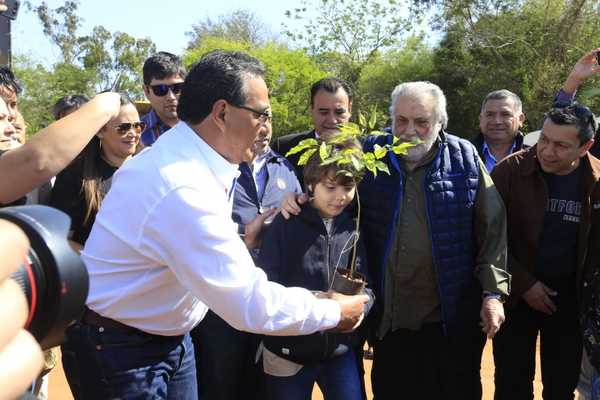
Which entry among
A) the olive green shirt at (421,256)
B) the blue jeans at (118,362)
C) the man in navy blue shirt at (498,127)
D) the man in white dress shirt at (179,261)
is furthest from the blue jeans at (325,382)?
the man in navy blue shirt at (498,127)

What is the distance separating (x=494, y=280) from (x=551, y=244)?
69 centimetres

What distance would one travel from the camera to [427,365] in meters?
3.83

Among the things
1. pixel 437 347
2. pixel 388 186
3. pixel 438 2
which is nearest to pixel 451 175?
pixel 388 186

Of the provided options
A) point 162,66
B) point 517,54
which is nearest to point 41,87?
point 517,54

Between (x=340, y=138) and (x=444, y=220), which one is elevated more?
(x=340, y=138)

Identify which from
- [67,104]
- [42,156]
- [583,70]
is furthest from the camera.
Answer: [67,104]

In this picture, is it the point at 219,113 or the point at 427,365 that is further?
the point at 427,365

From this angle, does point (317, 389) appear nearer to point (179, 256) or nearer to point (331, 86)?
point (331, 86)

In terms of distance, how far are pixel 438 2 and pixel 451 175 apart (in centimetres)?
3010

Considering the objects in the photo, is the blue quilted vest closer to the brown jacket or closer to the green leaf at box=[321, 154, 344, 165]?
the brown jacket

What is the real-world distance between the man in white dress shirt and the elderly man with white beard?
102 cm

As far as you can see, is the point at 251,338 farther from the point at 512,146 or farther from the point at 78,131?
the point at 512,146

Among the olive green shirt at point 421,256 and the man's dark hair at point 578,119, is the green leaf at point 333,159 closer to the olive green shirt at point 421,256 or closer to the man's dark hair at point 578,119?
the olive green shirt at point 421,256

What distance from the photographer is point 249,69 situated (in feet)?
8.13
